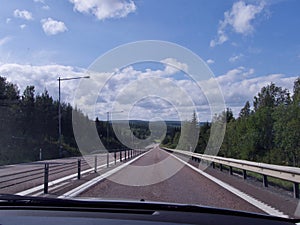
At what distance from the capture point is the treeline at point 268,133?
51188 millimetres

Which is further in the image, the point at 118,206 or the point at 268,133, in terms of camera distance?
the point at 268,133

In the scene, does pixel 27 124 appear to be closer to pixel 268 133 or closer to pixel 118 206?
pixel 268 133

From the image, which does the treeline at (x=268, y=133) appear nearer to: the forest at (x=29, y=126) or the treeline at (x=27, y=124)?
the forest at (x=29, y=126)

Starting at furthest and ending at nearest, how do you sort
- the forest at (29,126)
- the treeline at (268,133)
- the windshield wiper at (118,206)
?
the forest at (29,126) < the treeline at (268,133) < the windshield wiper at (118,206)

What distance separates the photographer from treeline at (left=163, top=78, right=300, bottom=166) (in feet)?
168

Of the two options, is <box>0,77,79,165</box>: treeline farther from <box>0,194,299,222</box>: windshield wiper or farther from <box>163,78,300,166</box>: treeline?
<box>0,194,299,222</box>: windshield wiper

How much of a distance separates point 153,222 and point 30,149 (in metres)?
56.3

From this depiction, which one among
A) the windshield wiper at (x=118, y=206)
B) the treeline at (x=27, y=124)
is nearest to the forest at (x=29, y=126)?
the treeline at (x=27, y=124)

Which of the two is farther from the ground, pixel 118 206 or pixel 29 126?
pixel 29 126

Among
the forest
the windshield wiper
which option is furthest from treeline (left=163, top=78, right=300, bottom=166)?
the windshield wiper

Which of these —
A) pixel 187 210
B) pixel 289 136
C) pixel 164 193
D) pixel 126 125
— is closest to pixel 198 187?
pixel 164 193

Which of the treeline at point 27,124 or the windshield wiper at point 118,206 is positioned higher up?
the treeline at point 27,124

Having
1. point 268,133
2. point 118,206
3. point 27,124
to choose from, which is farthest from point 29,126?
point 118,206

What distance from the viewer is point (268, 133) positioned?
65500mm
